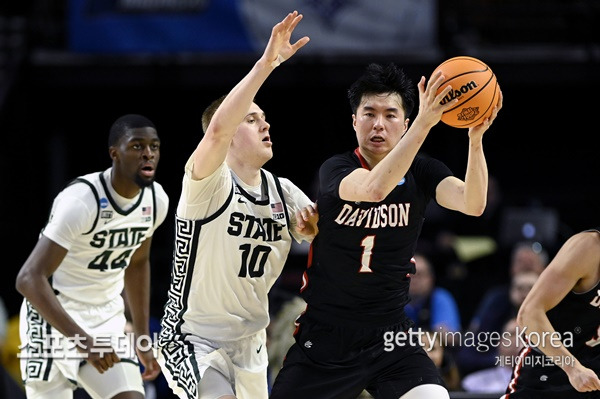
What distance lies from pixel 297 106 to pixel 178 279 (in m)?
8.94

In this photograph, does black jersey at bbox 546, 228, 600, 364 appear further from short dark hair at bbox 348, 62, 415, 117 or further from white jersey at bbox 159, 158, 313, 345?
white jersey at bbox 159, 158, 313, 345

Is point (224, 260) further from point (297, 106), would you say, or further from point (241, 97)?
point (297, 106)

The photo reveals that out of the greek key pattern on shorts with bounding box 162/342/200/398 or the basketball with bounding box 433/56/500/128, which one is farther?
the greek key pattern on shorts with bounding box 162/342/200/398

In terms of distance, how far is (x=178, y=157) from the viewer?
14781mm

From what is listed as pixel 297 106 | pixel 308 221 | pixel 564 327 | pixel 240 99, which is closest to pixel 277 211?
pixel 308 221

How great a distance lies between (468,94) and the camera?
5.34 meters

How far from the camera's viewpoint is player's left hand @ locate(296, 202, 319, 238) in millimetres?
5754

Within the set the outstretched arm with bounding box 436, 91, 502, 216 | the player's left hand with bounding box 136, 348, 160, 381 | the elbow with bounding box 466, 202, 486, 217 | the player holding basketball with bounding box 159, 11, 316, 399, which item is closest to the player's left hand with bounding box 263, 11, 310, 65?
the player holding basketball with bounding box 159, 11, 316, 399

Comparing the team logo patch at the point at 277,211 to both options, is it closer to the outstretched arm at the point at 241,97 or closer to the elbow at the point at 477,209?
the outstretched arm at the point at 241,97

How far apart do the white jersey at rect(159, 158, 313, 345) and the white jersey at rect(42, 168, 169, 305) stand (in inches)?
38.0

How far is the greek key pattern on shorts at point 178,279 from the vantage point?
587 cm

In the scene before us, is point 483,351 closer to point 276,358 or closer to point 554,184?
point 276,358

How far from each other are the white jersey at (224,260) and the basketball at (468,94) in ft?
4.16

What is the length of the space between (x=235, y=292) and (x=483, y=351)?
13.2ft
